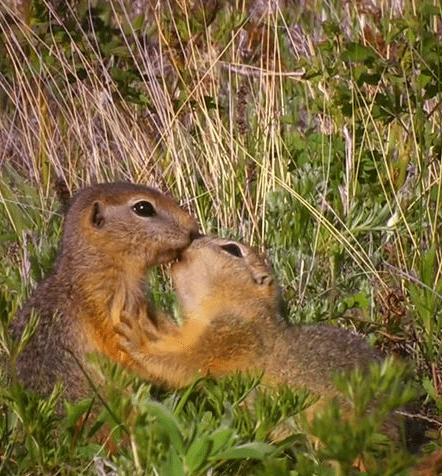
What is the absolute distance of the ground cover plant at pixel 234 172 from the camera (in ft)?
12.8

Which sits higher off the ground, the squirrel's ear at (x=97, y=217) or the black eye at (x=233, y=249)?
the squirrel's ear at (x=97, y=217)

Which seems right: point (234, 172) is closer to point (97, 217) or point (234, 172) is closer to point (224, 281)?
point (97, 217)

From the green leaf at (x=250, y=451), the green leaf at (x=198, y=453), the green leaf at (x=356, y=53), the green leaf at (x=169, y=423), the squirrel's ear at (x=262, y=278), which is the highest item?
the green leaf at (x=356, y=53)

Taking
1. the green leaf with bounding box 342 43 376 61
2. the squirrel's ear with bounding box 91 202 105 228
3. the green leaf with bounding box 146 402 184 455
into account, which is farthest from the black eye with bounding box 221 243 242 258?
the green leaf with bounding box 146 402 184 455

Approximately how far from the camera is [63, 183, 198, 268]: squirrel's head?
5.21m

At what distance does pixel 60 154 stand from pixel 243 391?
3.81m

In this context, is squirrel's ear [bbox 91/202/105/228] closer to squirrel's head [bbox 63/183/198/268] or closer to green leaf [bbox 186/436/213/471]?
squirrel's head [bbox 63/183/198/268]

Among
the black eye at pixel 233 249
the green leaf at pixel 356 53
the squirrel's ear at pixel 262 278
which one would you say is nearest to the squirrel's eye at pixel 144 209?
the black eye at pixel 233 249

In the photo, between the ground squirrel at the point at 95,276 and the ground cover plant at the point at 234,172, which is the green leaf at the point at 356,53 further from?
the ground squirrel at the point at 95,276

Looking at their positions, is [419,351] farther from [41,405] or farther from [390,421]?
[41,405]

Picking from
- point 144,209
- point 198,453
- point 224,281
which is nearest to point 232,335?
point 224,281

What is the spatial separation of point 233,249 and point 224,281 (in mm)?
166

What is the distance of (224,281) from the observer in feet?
16.8

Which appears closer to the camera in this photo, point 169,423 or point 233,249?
point 169,423
